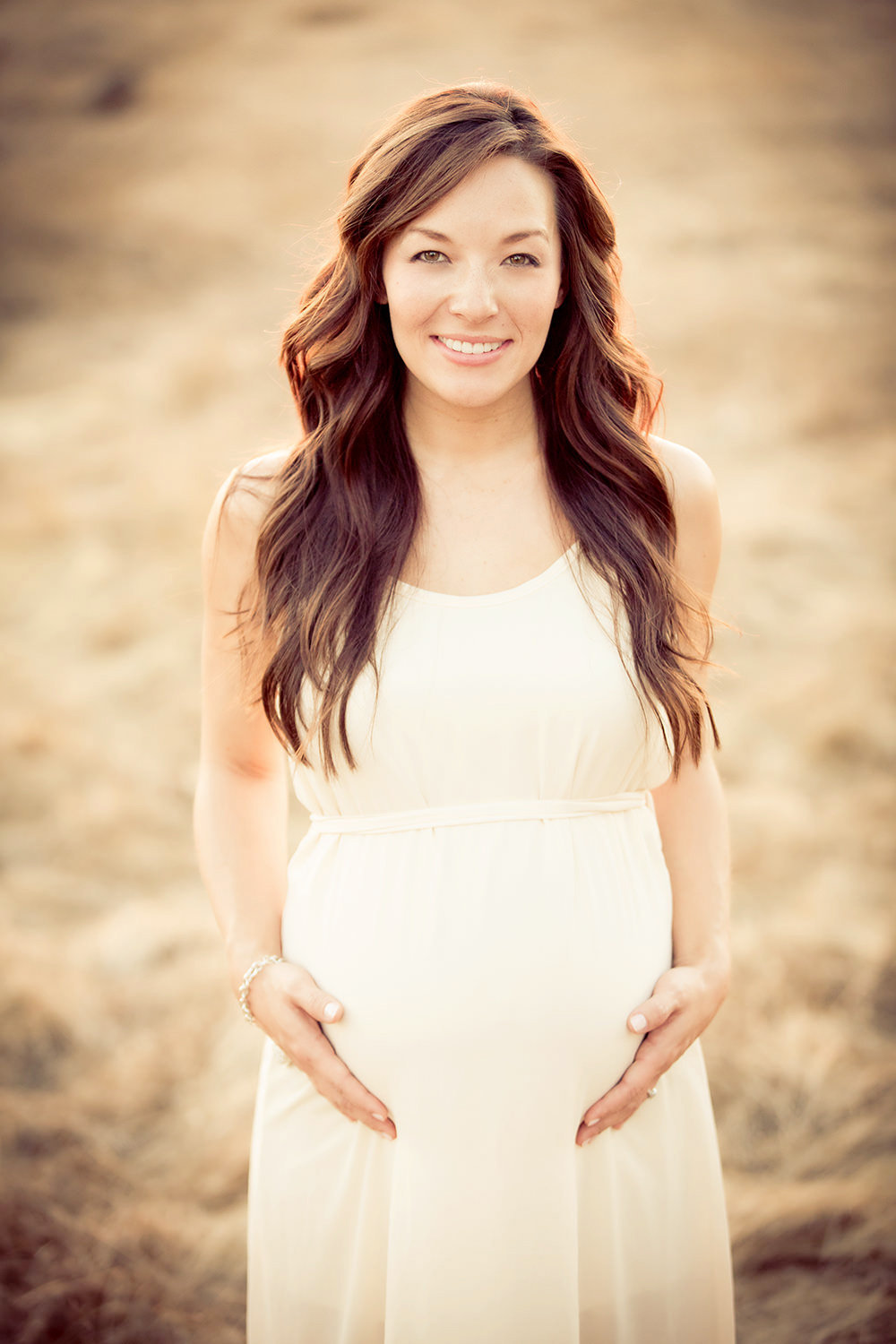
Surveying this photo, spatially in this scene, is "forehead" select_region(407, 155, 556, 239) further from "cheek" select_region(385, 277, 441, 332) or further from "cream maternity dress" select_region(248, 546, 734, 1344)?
"cream maternity dress" select_region(248, 546, 734, 1344)

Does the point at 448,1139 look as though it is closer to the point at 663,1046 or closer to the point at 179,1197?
the point at 663,1046

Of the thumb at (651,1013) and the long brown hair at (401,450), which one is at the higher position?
the long brown hair at (401,450)

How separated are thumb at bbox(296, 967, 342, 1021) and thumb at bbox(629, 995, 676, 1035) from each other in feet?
1.35

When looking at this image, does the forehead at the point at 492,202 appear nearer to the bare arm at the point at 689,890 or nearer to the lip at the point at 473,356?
the lip at the point at 473,356

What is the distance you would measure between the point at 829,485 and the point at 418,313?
5387mm

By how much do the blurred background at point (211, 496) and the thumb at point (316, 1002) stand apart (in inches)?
32.1

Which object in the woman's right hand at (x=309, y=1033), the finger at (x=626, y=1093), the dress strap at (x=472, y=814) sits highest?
the dress strap at (x=472, y=814)

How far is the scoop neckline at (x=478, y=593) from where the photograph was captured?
1.57 metres

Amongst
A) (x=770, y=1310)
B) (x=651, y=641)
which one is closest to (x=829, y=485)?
(x=770, y=1310)

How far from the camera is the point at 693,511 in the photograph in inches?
69.0

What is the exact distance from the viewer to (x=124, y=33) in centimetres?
953

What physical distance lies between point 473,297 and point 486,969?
0.91m

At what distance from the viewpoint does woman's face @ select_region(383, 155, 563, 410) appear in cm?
152

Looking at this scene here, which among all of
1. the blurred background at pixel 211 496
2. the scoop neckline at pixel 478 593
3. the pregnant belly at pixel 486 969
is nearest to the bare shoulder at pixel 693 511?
the blurred background at pixel 211 496
